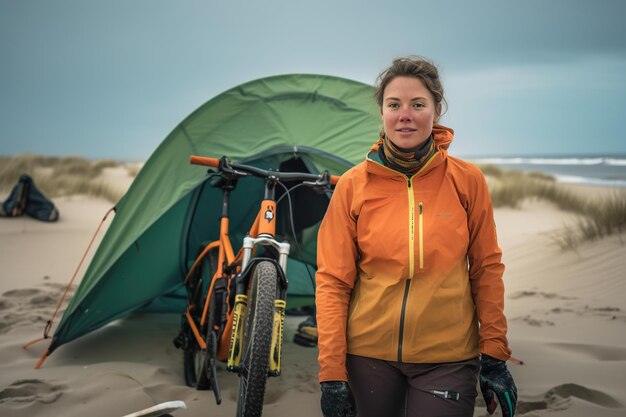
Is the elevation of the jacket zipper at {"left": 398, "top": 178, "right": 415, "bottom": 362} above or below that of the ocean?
above

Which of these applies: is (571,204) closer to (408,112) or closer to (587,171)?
(408,112)

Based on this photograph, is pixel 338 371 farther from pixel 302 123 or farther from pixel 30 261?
pixel 30 261

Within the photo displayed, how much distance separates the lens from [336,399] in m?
1.92

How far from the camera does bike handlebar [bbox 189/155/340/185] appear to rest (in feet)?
10.5

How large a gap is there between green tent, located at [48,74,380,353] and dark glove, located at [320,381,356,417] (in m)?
2.03

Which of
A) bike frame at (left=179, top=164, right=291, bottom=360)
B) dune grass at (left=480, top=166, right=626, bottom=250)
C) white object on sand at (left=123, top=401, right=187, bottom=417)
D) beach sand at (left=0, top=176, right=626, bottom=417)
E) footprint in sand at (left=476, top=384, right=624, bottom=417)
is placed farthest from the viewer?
dune grass at (left=480, top=166, right=626, bottom=250)

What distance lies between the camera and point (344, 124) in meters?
4.28

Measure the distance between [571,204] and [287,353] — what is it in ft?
30.6

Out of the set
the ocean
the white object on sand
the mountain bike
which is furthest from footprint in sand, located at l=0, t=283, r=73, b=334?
the ocean

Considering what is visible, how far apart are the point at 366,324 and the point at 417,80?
2.81 feet

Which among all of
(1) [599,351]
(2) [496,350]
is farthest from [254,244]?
(1) [599,351]

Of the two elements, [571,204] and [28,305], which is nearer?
[28,305]

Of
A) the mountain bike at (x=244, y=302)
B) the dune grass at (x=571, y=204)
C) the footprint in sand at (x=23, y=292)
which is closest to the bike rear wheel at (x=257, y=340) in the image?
the mountain bike at (x=244, y=302)

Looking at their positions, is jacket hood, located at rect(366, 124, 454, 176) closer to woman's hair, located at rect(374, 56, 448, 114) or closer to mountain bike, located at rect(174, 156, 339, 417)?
woman's hair, located at rect(374, 56, 448, 114)
